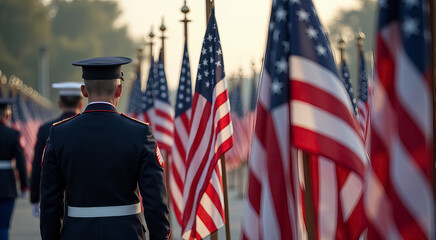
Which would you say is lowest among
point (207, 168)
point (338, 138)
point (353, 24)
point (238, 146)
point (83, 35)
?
point (83, 35)

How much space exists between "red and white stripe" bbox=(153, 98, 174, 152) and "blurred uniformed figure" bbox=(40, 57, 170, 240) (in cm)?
535

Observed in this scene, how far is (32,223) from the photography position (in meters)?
14.0

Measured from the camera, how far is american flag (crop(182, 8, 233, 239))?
6.51m

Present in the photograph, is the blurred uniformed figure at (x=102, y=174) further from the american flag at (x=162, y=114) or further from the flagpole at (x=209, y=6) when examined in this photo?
the american flag at (x=162, y=114)

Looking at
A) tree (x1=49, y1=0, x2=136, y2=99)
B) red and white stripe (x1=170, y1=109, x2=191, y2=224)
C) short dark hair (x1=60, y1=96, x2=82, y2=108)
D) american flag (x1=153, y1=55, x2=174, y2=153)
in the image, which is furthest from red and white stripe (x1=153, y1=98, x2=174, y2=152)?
tree (x1=49, y1=0, x2=136, y2=99)

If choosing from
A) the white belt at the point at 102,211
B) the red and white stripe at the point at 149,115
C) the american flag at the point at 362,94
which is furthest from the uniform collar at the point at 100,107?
the red and white stripe at the point at 149,115

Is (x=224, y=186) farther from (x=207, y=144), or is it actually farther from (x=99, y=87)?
(x=99, y=87)

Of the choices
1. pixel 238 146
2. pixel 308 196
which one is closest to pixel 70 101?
pixel 308 196

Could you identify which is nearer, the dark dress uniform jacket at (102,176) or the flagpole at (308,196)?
the flagpole at (308,196)

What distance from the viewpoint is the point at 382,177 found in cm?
339

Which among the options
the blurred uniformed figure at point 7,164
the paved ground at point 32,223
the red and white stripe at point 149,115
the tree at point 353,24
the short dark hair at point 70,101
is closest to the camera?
the short dark hair at point 70,101

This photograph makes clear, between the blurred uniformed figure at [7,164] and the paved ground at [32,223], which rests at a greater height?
the blurred uniformed figure at [7,164]

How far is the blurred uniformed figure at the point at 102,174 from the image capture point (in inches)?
164

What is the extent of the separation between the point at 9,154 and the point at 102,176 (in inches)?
179
